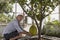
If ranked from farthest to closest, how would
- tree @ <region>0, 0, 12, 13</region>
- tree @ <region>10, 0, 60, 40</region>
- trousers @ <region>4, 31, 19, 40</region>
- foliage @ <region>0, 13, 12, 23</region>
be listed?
foliage @ <region>0, 13, 12, 23</region> < tree @ <region>0, 0, 12, 13</region> < trousers @ <region>4, 31, 19, 40</region> < tree @ <region>10, 0, 60, 40</region>

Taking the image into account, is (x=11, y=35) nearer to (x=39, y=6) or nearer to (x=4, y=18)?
(x=39, y=6)

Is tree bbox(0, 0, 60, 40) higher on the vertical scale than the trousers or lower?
higher

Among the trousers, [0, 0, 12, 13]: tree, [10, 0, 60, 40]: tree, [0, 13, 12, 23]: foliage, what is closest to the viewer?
[10, 0, 60, 40]: tree

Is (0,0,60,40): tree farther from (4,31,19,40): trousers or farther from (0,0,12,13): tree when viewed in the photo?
(0,0,12,13): tree

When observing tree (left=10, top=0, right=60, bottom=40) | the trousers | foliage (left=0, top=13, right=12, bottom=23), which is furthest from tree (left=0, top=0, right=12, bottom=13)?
tree (left=10, top=0, right=60, bottom=40)

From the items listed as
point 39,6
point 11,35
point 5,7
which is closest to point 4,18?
point 5,7

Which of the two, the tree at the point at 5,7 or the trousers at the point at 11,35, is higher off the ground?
the tree at the point at 5,7

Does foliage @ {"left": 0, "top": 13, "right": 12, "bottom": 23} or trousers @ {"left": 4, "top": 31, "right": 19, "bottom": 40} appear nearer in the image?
trousers @ {"left": 4, "top": 31, "right": 19, "bottom": 40}

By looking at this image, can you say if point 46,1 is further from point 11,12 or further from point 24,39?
point 11,12

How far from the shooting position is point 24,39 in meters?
3.97

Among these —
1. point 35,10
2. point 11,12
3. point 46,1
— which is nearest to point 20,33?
point 35,10

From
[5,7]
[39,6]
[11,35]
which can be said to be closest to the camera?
[39,6]

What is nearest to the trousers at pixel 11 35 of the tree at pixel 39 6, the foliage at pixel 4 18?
the tree at pixel 39 6

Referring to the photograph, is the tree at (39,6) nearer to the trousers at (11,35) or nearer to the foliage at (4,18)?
the trousers at (11,35)
